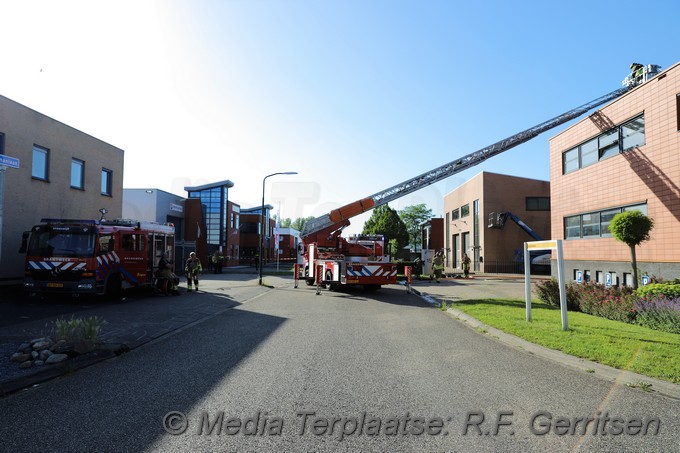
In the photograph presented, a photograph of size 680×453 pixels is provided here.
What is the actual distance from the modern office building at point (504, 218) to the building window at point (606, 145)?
1650 centimetres

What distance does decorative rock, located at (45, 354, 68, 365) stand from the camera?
19.3ft

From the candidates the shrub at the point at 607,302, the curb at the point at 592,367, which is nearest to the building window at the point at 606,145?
the shrub at the point at 607,302

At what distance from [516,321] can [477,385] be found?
16.5 feet

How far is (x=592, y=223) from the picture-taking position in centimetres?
1964

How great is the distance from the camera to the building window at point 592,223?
58.5 feet

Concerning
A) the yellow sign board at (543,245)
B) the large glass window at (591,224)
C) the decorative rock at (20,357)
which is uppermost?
the large glass window at (591,224)

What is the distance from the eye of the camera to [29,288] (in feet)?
43.4

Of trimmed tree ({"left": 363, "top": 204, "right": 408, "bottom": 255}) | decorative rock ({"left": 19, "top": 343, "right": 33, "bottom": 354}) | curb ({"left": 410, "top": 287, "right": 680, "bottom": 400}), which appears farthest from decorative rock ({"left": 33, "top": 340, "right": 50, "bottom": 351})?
trimmed tree ({"left": 363, "top": 204, "right": 408, "bottom": 255})

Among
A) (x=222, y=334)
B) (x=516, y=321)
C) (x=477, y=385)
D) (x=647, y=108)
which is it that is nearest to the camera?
(x=477, y=385)

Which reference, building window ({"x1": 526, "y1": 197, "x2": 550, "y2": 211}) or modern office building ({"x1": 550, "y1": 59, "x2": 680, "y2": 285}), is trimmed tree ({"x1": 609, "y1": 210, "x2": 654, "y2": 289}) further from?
building window ({"x1": 526, "y1": 197, "x2": 550, "y2": 211})

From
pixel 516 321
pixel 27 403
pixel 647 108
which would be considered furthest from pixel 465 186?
pixel 27 403

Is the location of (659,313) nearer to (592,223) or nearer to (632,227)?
(632,227)

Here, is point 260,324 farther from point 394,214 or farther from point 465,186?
point 394,214

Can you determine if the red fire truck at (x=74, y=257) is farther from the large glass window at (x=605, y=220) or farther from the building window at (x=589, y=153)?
the building window at (x=589, y=153)
